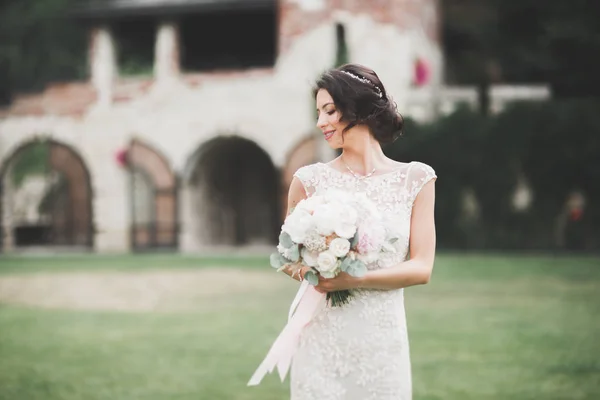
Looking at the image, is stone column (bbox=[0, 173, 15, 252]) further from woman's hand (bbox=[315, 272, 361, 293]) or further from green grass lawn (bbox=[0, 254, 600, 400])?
woman's hand (bbox=[315, 272, 361, 293])

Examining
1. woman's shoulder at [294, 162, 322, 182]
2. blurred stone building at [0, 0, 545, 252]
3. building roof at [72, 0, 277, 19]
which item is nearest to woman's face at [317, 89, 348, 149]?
woman's shoulder at [294, 162, 322, 182]

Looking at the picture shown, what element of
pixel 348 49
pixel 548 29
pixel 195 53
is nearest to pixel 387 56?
pixel 348 49

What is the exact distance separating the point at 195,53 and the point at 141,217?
620cm

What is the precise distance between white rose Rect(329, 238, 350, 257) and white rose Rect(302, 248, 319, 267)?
9cm

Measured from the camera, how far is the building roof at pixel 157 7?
84.8 feet

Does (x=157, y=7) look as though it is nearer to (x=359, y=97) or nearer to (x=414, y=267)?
(x=359, y=97)

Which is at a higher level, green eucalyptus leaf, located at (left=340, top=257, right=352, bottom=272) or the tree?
the tree

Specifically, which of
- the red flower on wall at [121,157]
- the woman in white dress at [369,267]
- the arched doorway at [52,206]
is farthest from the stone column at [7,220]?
the woman in white dress at [369,267]

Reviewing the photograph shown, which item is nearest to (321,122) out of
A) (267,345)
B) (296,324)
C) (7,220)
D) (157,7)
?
(296,324)

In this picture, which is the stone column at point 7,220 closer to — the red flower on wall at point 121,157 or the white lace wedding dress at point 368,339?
the red flower on wall at point 121,157

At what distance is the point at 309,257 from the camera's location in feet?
10.2

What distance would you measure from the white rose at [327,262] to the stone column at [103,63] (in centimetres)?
2465

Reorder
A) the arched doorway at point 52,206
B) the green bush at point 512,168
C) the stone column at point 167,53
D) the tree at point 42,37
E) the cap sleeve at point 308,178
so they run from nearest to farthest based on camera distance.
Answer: the cap sleeve at point 308,178
the green bush at point 512,168
the stone column at point 167,53
the arched doorway at point 52,206
the tree at point 42,37

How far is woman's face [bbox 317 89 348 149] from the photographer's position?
10.7ft
